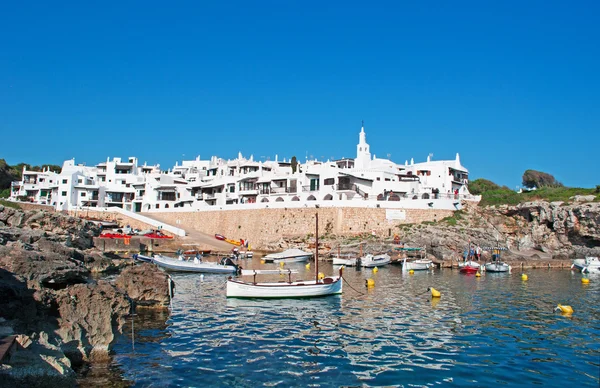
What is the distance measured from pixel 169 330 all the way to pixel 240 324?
3.04 meters

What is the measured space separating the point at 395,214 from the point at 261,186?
83.1 ft

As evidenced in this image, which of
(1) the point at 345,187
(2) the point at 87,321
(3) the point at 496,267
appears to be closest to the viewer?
(2) the point at 87,321

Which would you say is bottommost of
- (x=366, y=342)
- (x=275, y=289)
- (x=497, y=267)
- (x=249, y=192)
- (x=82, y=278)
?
(x=366, y=342)

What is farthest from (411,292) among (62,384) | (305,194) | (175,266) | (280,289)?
(305,194)

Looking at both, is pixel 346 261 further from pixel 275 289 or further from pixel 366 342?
pixel 366 342

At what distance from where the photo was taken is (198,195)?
81812mm

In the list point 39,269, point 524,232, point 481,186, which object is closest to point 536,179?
point 481,186

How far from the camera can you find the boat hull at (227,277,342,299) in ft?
84.3

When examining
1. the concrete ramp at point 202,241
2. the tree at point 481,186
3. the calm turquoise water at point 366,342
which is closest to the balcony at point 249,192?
the concrete ramp at point 202,241

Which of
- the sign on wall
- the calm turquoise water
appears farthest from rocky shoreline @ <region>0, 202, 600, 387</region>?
the sign on wall

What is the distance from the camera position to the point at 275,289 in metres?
25.8

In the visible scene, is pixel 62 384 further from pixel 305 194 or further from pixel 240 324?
pixel 305 194

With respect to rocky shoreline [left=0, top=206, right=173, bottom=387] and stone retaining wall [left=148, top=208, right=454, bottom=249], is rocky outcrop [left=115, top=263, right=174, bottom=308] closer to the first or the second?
rocky shoreline [left=0, top=206, right=173, bottom=387]

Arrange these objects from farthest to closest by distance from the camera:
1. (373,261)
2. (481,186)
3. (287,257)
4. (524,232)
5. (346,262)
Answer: (481,186)
(524,232)
(287,257)
(346,262)
(373,261)
